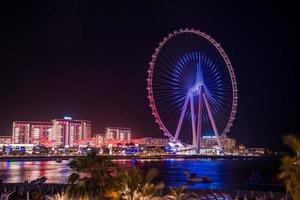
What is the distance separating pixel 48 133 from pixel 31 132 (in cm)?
630

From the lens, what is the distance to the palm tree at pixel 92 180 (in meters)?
12.4

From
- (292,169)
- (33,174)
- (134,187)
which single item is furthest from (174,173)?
(292,169)

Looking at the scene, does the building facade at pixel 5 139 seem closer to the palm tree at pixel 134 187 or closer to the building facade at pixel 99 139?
the building facade at pixel 99 139

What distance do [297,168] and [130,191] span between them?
4181 millimetres

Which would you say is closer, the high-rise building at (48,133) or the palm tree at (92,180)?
the palm tree at (92,180)

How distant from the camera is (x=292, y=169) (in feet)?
34.5

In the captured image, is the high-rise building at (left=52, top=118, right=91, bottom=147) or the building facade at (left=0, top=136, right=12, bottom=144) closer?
the building facade at (left=0, top=136, right=12, bottom=144)

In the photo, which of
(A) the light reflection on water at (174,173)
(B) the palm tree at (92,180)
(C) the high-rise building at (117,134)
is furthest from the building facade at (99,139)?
(B) the palm tree at (92,180)

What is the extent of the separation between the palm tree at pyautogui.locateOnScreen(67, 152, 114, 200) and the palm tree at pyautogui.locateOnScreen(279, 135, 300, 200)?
474 cm

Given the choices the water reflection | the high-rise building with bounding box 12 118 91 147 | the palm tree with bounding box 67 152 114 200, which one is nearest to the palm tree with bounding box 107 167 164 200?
the palm tree with bounding box 67 152 114 200

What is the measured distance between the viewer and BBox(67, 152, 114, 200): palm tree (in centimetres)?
1236

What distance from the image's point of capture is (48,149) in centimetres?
14762

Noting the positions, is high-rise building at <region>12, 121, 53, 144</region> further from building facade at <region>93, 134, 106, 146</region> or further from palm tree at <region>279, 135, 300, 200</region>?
palm tree at <region>279, 135, 300, 200</region>

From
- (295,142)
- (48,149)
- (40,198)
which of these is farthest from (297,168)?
(48,149)
